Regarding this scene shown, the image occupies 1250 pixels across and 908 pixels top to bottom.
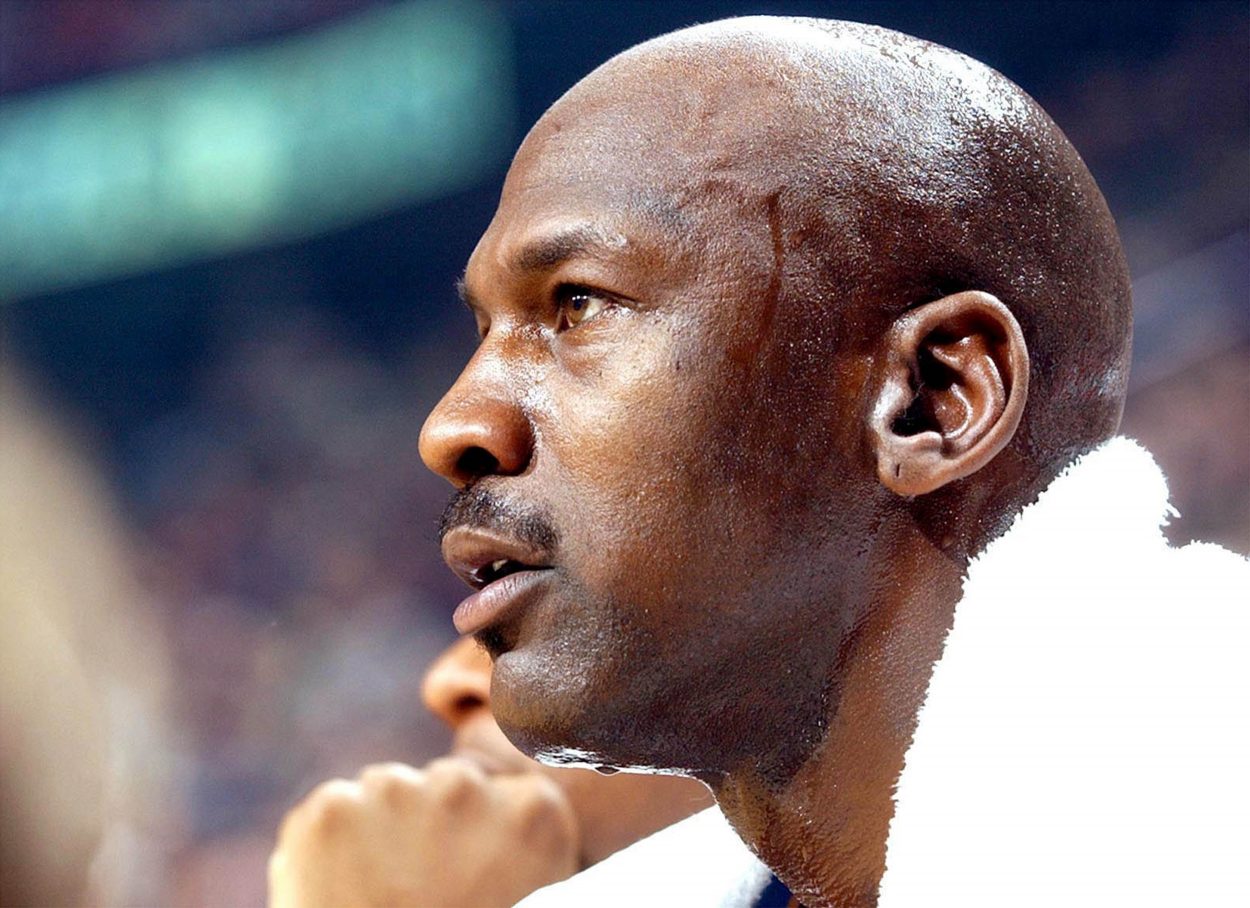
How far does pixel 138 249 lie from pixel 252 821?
2256mm

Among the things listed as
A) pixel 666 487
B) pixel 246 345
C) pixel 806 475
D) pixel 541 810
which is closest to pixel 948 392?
pixel 806 475

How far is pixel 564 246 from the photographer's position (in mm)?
1560

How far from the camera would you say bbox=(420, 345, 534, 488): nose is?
1.52 m

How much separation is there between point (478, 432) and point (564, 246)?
207 mm

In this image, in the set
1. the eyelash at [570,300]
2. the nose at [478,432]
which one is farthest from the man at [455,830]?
the eyelash at [570,300]

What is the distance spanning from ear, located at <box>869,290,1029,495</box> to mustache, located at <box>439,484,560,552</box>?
0.33 metres

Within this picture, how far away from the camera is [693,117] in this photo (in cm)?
159

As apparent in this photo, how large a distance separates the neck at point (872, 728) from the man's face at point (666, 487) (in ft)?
0.09

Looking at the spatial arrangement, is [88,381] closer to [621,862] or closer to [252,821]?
[252,821]

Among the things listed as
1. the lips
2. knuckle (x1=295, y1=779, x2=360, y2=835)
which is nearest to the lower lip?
the lips

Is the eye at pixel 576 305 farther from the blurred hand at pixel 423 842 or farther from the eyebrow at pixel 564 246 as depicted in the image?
the blurred hand at pixel 423 842

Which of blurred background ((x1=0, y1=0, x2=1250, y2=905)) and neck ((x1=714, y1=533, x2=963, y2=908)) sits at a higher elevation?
blurred background ((x1=0, y1=0, x2=1250, y2=905))

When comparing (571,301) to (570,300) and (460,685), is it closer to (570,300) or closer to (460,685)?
(570,300)

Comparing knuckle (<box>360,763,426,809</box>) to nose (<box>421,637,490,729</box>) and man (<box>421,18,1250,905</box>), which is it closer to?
nose (<box>421,637,490,729</box>)
